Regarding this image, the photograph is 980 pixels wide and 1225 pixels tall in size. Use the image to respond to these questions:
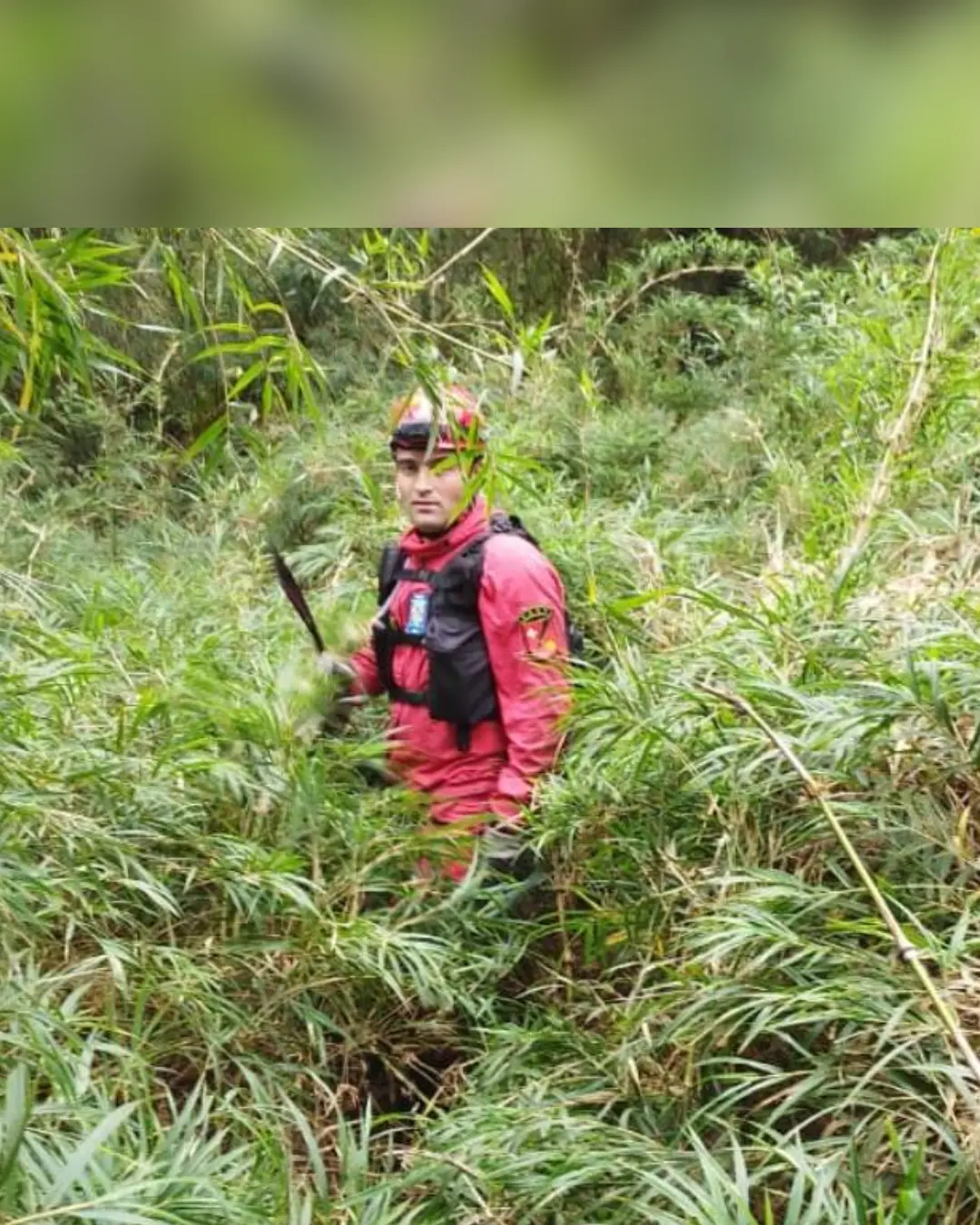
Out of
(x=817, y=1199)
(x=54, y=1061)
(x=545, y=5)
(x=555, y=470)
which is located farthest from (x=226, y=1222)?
(x=555, y=470)

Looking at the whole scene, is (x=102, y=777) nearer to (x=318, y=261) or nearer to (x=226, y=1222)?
(x=226, y=1222)

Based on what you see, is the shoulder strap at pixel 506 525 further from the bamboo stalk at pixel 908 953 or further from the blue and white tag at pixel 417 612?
the bamboo stalk at pixel 908 953

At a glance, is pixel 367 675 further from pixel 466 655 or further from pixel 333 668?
pixel 466 655

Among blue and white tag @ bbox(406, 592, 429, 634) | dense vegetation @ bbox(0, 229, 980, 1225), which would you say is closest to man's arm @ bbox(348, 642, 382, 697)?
dense vegetation @ bbox(0, 229, 980, 1225)

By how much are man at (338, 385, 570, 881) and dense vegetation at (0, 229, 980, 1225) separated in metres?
0.16

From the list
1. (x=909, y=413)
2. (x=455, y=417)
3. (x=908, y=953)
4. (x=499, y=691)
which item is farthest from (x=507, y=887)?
(x=909, y=413)

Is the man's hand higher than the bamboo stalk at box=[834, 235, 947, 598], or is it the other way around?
the bamboo stalk at box=[834, 235, 947, 598]

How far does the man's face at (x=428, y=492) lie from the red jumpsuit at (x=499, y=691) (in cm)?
5

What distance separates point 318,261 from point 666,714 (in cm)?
125

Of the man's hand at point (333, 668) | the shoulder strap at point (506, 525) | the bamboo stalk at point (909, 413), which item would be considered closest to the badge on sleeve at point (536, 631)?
the shoulder strap at point (506, 525)

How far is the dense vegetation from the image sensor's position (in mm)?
1599

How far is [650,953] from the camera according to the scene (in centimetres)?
219

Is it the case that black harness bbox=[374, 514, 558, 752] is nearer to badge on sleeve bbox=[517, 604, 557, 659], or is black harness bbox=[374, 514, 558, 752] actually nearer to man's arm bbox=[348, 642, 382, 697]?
badge on sleeve bbox=[517, 604, 557, 659]

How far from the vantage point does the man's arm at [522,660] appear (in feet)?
8.79
